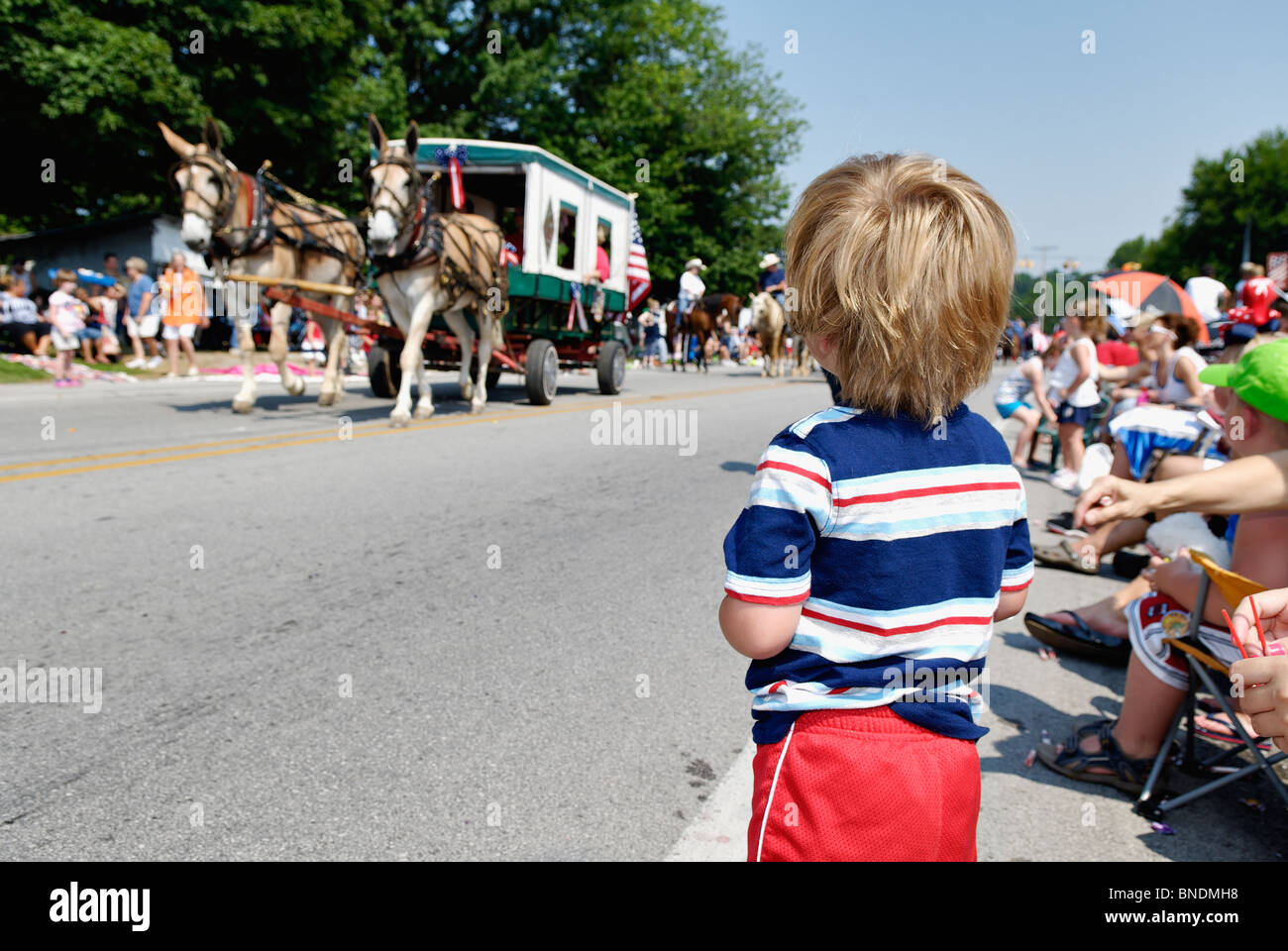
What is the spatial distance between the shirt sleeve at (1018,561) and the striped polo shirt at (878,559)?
97mm

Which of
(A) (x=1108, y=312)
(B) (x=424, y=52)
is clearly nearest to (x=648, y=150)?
(B) (x=424, y=52)

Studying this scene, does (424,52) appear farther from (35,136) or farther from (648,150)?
(35,136)

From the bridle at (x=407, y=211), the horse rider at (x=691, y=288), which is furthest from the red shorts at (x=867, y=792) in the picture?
the horse rider at (x=691, y=288)

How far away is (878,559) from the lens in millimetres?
1484

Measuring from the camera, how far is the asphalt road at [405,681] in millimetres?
2635

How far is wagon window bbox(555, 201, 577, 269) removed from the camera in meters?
13.8

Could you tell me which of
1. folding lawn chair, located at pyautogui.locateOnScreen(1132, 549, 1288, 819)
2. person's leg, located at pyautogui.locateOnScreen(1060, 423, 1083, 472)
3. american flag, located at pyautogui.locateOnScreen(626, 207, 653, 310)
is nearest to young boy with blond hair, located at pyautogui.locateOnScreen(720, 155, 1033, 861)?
folding lawn chair, located at pyautogui.locateOnScreen(1132, 549, 1288, 819)

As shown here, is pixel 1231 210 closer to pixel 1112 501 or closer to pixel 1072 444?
pixel 1072 444

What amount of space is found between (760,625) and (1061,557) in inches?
205

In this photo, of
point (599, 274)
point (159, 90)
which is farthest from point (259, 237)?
point (159, 90)

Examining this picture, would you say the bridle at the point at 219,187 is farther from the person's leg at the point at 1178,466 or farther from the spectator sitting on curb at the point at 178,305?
the person's leg at the point at 1178,466
